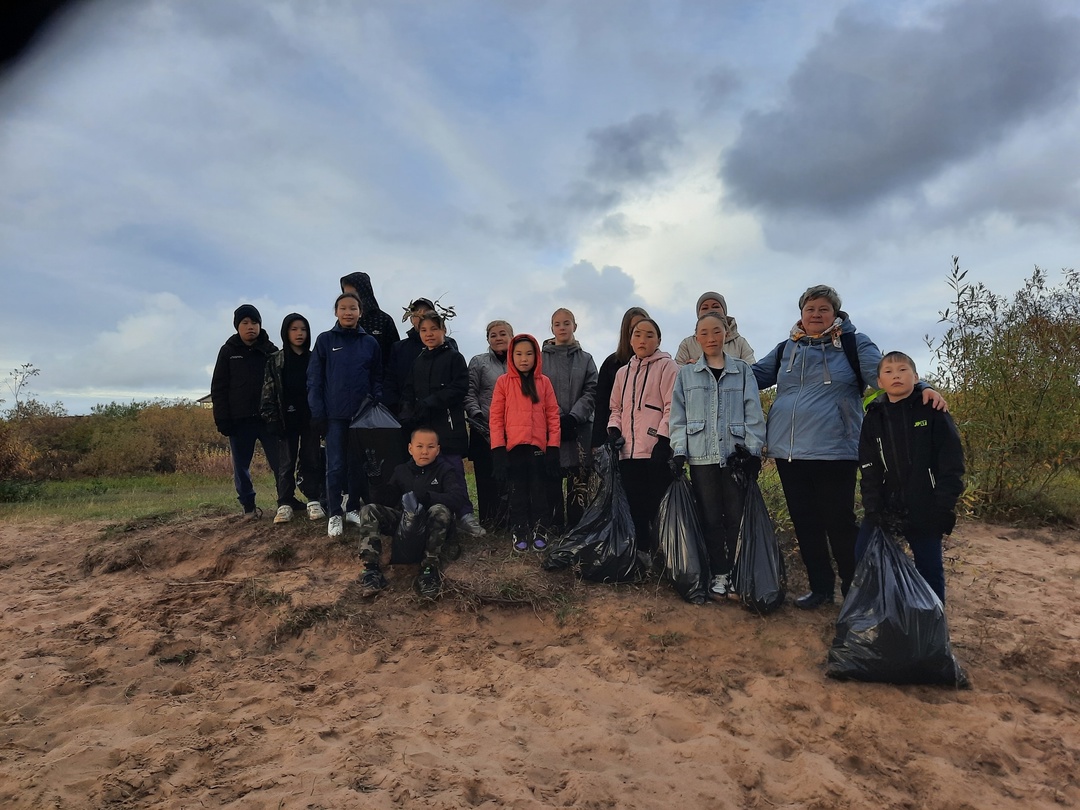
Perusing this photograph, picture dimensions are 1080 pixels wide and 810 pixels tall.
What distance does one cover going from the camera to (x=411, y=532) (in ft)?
14.9

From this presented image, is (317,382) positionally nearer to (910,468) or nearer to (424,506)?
(424,506)

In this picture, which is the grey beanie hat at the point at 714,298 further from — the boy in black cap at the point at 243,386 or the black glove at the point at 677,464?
the boy in black cap at the point at 243,386

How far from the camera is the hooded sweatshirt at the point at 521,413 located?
184 inches

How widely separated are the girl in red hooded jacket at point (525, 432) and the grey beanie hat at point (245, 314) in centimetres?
255

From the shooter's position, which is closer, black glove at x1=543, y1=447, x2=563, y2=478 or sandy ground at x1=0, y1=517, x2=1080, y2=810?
sandy ground at x1=0, y1=517, x2=1080, y2=810

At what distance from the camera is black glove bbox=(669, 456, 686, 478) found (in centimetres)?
417

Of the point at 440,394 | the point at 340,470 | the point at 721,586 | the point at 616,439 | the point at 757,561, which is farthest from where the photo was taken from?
the point at 340,470

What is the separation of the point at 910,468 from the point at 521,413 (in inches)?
98.5

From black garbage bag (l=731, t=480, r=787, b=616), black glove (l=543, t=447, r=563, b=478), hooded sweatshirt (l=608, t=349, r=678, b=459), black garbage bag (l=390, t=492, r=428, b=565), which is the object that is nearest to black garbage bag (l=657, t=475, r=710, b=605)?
black garbage bag (l=731, t=480, r=787, b=616)

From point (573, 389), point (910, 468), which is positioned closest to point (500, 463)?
point (573, 389)

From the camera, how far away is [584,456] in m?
5.18

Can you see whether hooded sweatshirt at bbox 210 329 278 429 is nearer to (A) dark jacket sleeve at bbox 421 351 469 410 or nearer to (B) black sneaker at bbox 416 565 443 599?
(A) dark jacket sleeve at bbox 421 351 469 410

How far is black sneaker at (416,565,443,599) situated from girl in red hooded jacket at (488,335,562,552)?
0.70m

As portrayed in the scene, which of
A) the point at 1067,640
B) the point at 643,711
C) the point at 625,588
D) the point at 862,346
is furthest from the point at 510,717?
the point at 1067,640
